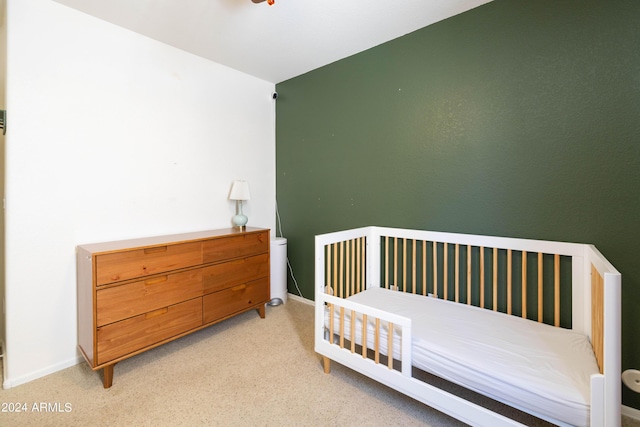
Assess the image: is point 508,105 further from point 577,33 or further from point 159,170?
point 159,170

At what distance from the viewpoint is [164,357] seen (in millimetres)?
2076

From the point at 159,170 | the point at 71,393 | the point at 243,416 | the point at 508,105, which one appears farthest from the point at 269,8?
the point at 71,393

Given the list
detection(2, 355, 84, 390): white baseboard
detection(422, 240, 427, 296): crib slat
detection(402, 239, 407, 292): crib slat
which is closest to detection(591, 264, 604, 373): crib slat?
detection(422, 240, 427, 296): crib slat

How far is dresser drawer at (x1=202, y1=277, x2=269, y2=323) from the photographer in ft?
7.46

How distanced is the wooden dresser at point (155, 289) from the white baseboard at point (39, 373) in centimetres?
14

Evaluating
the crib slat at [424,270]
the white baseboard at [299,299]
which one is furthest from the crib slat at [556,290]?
the white baseboard at [299,299]

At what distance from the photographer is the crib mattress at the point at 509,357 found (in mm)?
1127

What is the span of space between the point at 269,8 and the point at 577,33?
1.87m

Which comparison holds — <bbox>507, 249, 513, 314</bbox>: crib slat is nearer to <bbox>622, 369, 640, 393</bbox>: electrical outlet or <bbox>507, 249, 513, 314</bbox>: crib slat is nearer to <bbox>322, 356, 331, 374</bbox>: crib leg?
<bbox>622, 369, 640, 393</bbox>: electrical outlet

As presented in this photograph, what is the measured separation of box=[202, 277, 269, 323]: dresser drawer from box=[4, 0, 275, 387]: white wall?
2.31ft

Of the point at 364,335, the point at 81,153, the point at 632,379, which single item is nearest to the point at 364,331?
the point at 364,335

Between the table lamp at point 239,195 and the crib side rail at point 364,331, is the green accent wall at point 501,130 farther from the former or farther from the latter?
the crib side rail at point 364,331

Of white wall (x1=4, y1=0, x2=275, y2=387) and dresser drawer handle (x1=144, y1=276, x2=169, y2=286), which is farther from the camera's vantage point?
dresser drawer handle (x1=144, y1=276, x2=169, y2=286)

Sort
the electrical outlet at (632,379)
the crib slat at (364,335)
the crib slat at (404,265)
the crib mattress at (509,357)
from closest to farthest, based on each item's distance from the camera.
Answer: the crib mattress at (509,357) → the electrical outlet at (632,379) → the crib slat at (364,335) → the crib slat at (404,265)
